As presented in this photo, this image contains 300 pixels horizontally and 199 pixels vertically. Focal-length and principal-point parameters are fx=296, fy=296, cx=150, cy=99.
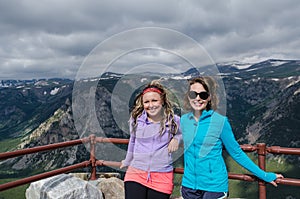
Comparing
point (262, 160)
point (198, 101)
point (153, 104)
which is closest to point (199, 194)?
point (198, 101)

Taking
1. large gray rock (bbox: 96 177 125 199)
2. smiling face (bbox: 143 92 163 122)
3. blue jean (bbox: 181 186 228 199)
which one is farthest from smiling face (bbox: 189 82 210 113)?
large gray rock (bbox: 96 177 125 199)

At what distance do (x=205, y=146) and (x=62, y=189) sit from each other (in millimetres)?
3171

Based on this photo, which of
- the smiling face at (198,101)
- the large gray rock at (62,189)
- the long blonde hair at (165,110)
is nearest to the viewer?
the smiling face at (198,101)

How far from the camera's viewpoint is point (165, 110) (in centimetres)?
376

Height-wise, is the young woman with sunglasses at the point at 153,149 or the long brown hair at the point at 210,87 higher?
the long brown hair at the point at 210,87

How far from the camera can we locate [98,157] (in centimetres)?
648

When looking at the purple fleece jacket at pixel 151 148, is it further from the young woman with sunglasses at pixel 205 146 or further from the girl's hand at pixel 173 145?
the young woman with sunglasses at pixel 205 146

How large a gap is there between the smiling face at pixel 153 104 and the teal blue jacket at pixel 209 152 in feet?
1.53

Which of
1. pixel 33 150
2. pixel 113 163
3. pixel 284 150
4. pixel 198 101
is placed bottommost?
pixel 113 163

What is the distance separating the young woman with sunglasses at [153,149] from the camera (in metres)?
3.61

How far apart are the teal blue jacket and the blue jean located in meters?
0.04

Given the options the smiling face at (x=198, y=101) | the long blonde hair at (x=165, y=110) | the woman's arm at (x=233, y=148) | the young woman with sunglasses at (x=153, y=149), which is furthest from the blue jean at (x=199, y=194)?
the smiling face at (x=198, y=101)

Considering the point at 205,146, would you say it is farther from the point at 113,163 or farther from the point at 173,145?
the point at 113,163

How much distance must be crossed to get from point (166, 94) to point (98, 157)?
3251mm
